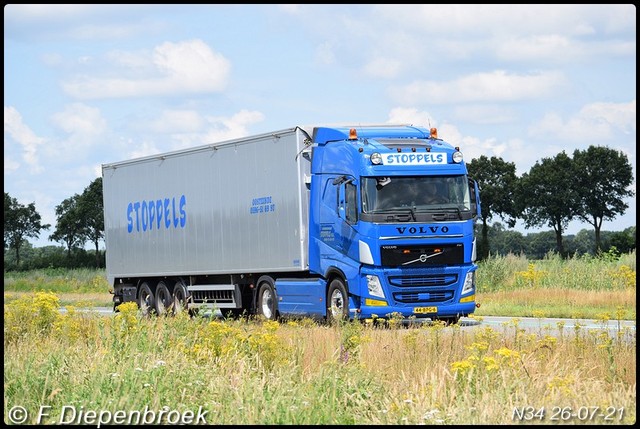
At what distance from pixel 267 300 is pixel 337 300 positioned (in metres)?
2.86

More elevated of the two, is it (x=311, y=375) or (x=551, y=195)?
(x=551, y=195)

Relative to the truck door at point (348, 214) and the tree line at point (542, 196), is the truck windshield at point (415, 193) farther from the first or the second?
the tree line at point (542, 196)

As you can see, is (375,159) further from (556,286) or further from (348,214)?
(556,286)

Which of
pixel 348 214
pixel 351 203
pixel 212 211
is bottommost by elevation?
pixel 348 214

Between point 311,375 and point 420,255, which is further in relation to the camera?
point 420,255

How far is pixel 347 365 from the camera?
12.8 m

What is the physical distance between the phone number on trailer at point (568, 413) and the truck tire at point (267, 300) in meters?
15.1

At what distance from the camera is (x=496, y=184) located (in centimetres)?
11194

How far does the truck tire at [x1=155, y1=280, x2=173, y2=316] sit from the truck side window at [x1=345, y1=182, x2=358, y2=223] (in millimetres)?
8747

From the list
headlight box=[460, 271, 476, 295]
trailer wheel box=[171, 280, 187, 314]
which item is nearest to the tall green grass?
headlight box=[460, 271, 476, 295]

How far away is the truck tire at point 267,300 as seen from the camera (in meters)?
25.5

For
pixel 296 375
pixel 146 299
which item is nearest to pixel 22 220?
pixel 146 299

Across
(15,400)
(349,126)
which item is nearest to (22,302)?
(15,400)

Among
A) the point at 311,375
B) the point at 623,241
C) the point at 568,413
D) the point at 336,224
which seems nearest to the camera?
the point at 568,413
